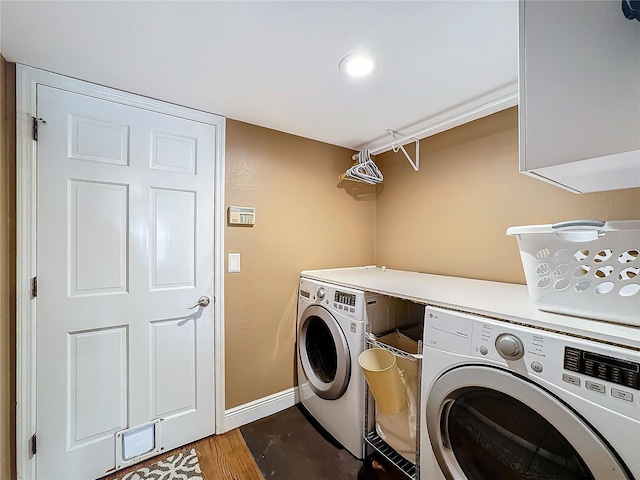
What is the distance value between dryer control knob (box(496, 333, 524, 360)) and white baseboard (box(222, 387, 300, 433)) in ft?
5.43

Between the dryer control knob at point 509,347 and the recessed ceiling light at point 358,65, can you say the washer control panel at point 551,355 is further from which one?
the recessed ceiling light at point 358,65

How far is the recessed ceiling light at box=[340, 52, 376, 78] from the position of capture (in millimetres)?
1194

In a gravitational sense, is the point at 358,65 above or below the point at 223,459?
above

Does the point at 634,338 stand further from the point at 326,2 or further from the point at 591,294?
the point at 326,2

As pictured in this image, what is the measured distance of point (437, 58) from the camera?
47.7 inches

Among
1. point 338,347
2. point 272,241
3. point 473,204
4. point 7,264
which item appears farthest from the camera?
point 272,241

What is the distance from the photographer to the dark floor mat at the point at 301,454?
143cm

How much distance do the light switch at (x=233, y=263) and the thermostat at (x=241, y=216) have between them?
0.23 m

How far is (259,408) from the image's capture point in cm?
190

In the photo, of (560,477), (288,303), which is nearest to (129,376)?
(288,303)

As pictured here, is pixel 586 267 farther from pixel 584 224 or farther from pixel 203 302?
pixel 203 302

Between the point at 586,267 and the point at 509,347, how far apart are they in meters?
0.36

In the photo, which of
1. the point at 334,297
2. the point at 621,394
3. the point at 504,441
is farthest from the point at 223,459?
the point at 621,394

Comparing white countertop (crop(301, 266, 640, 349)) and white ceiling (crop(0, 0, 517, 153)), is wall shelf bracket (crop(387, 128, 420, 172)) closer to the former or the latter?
white ceiling (crop(0, 0, 517, 153))
